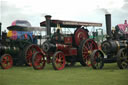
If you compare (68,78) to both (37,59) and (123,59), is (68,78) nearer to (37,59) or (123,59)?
(123,59)

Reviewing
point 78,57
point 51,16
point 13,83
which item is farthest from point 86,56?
point 13,83

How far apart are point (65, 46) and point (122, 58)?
2500mm

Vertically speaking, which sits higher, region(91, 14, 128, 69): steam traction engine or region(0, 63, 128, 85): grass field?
region(91, 14, 128, 69): steam traction engine

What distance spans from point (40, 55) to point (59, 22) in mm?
1667

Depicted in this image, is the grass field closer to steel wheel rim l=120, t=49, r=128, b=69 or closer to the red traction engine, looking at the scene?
steel wheel rim l=120, t=49, r=128, b=69

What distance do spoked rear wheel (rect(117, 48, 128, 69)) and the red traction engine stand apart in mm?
2035

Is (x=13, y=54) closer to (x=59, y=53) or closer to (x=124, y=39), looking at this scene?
(x=59, y=53)

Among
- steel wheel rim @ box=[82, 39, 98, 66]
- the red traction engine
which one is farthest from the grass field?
steel wheel rim @ box=[82, 39, 98, 66]

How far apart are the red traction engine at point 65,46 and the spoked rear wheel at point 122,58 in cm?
204

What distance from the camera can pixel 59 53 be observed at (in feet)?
28.8

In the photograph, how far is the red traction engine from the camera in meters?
9.03

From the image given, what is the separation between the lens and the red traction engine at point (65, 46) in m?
9.03

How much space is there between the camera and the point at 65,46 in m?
9.62

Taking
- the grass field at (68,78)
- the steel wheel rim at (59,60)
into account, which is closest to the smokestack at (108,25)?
the steel wheel rim at (59,60)
